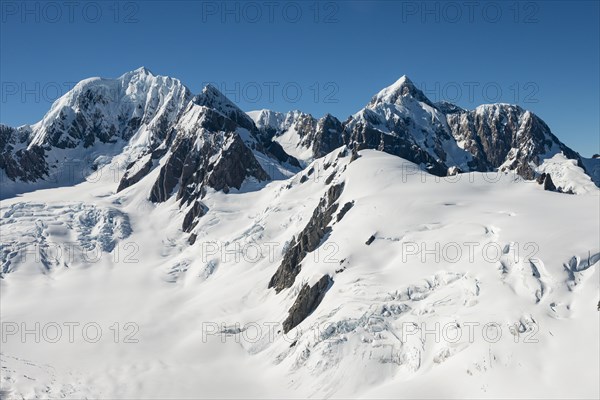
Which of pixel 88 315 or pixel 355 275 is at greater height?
pixel 355 275

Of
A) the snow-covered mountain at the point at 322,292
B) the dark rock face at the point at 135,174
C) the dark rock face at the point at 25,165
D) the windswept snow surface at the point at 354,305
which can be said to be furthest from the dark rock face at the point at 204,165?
the dark rock face at the point at 25,165

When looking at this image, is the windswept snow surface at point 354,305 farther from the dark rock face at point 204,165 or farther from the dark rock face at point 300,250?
the dark rock face at point 204,165

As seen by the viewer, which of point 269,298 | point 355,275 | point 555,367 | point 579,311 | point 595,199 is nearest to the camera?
point 555,367

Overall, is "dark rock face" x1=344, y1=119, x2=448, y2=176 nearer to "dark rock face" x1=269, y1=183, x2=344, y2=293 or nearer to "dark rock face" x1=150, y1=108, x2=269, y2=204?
"dark rock face" x1=150, y1=108, x2=269, y2=204

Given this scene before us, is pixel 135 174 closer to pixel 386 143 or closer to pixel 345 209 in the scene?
pixel 386 143

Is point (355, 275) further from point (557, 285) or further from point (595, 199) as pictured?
point (595, 199)

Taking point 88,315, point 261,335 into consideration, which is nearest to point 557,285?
point 261,335
